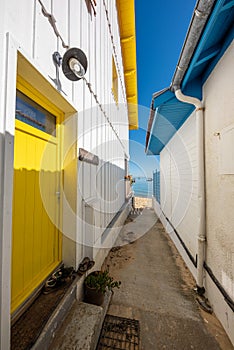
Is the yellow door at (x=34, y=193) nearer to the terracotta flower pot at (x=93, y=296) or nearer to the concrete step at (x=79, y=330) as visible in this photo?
the concrete step at (x=79, y=330)

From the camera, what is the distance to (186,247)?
3475 millimetres

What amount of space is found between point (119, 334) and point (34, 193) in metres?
1.87

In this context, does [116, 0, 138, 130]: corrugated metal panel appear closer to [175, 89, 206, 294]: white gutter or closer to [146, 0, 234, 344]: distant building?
[146, 0, 234, 344]: distant building

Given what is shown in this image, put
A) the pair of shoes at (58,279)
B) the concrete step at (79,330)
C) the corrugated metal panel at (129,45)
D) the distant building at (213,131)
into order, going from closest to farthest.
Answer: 1. the concrete step at (79,330)
2. the pair of shoes at (58,279)
3. the distant building at (213,131)
4. the corrugated metal panel at (129,45)

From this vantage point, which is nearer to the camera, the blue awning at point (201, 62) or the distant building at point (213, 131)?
the blue awning at point (201, 62)

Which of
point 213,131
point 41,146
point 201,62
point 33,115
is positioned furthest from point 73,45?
point 213,131

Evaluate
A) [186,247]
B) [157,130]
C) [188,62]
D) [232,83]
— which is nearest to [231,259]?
[186,247]

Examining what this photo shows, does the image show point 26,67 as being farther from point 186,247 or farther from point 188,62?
point 186,247

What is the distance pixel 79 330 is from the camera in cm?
146

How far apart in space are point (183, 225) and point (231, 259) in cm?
216

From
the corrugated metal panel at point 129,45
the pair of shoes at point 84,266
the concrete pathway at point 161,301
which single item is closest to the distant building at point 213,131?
the concrete pathway at point 161,301

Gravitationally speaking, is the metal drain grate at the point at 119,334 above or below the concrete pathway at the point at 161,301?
above

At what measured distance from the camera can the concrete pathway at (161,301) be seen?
1.76 m

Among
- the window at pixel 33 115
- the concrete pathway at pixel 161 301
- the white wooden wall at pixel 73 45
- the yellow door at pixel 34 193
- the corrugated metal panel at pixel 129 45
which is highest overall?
the corrugated metal panel at pixel 129 45
